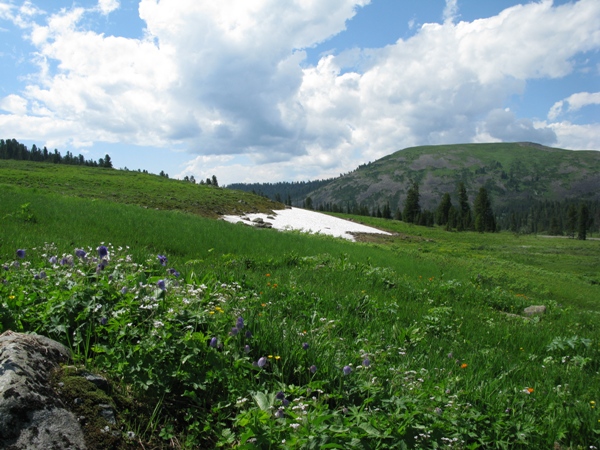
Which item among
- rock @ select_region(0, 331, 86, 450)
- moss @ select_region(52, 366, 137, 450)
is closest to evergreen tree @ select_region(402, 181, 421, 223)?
moss @ select_region(52, 366, 137, 450)

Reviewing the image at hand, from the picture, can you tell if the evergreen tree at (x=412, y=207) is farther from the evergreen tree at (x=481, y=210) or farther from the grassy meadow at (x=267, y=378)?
the grassy meadow at (x=267, y=378)

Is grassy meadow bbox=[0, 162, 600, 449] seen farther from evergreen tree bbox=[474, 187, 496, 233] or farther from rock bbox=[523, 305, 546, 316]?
evergreen tree bbox=[474, 187, 496, 233]

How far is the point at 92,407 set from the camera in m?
2.28

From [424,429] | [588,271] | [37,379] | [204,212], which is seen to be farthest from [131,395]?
[588,271]

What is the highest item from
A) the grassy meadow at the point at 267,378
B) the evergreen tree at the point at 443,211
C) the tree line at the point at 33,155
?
the tree line at the point at 33,155

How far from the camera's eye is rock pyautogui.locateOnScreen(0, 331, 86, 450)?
72.9 inches

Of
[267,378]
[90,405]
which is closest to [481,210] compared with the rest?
[267,378]

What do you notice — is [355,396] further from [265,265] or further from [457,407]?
[265,265]

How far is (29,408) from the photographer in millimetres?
1955

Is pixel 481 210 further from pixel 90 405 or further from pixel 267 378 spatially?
pixel 90 405

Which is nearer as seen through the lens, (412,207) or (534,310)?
(534,310)

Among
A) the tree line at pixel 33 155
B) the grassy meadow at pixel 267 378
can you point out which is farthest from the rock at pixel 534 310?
the tree line at pixel 33 155

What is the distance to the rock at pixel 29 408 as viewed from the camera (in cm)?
185

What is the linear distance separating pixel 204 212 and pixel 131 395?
34381mm
